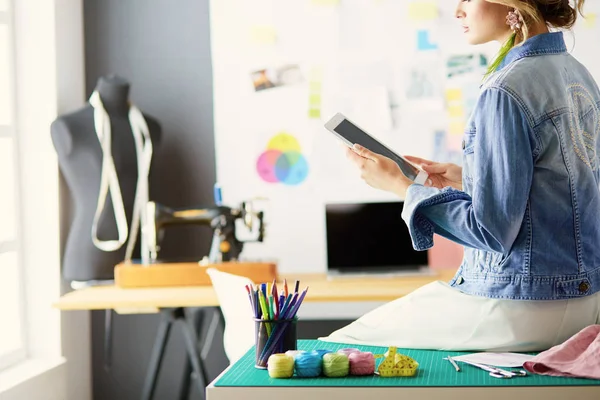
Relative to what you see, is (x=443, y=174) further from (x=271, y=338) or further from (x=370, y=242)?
(x=370, y=242)

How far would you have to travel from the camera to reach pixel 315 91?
361 cm

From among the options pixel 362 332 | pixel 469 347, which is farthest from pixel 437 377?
pixel 362 332

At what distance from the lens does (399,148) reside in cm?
359

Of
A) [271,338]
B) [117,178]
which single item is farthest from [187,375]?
[271,338]

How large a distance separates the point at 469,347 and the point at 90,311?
97.6 inches

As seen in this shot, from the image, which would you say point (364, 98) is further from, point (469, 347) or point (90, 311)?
point (469, 347)

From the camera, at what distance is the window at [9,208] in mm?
3262

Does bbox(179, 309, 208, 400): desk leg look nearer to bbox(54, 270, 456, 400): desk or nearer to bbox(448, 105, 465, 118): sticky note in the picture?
bbox(54, 270, 456, 400): desk

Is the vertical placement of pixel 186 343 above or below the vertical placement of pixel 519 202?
below

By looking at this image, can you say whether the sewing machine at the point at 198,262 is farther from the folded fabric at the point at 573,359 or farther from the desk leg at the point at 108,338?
the folded fabric at the point at 573,359

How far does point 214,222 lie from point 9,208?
0.81 m

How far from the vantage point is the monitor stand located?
3.26 metres

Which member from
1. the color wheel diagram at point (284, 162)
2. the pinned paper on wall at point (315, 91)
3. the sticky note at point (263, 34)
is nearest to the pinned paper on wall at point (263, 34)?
the sticky note at point (263, 34)

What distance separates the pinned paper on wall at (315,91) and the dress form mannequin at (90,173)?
76 cm
